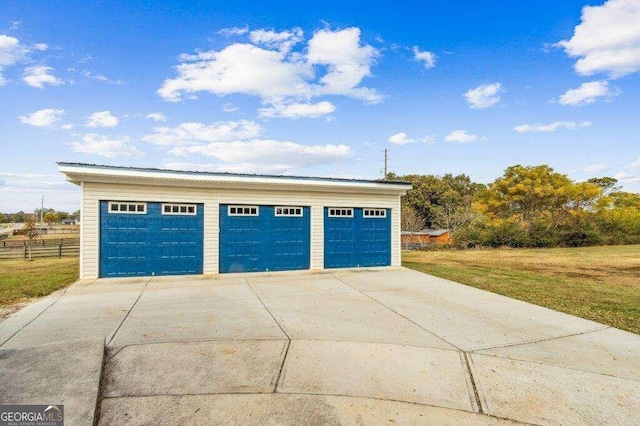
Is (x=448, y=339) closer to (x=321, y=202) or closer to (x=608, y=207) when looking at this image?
(x=321, y=202)

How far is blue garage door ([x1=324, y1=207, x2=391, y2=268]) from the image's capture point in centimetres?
1314

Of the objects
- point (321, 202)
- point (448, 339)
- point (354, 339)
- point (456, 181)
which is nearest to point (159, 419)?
point (354, 339)

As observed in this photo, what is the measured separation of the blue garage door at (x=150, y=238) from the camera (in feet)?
35.0

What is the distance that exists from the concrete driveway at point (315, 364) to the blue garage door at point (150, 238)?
3.25m

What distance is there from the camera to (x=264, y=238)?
12227mm

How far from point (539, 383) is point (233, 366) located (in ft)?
12.4

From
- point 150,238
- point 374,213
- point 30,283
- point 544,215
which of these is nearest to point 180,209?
point 150,238

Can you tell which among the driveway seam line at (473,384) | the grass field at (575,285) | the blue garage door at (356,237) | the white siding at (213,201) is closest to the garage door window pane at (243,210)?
the white siding at (213,201)

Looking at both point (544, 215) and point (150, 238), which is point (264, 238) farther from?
point (544, 215)

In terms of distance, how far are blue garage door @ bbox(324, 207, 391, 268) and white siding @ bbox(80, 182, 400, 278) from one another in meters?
0.24

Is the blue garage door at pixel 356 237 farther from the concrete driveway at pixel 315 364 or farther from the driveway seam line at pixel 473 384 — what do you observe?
the driveway seam line at pixel 473 384

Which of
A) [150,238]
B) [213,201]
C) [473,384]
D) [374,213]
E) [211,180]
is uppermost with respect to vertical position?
[211,180]

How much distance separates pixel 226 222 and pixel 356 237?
4890 millimetres

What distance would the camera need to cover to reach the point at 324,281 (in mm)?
10680
